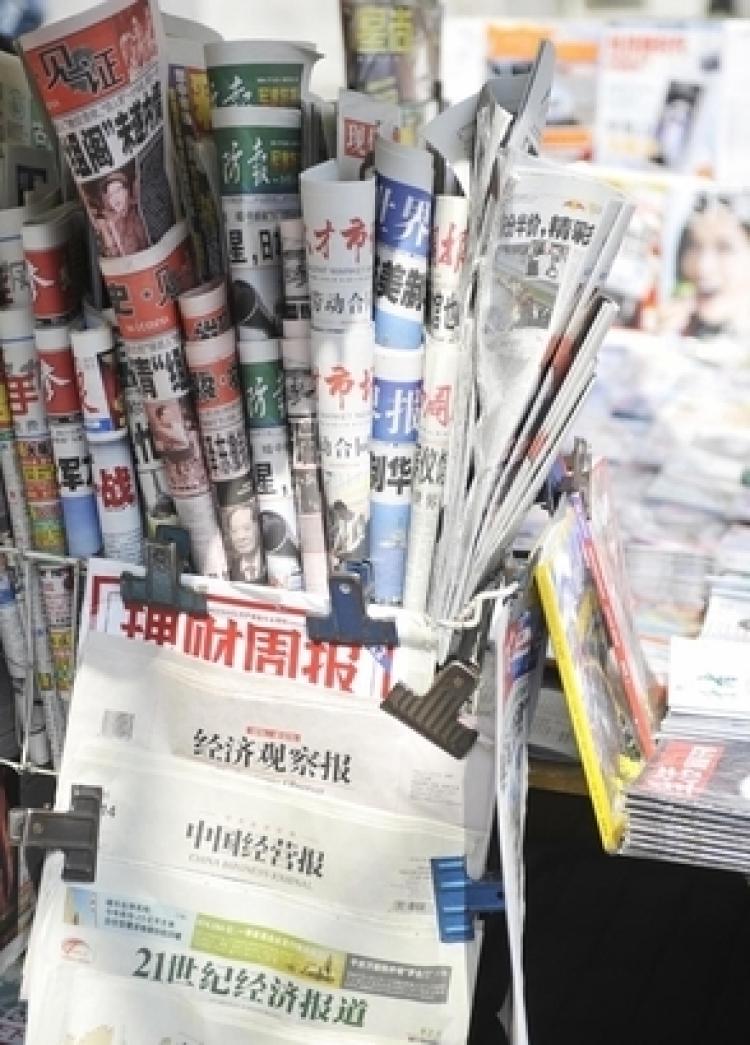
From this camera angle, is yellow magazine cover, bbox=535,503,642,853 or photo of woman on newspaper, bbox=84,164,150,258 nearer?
photo of woman on newspaper, bbox=84,164,150,258

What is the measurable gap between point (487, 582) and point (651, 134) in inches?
40.2

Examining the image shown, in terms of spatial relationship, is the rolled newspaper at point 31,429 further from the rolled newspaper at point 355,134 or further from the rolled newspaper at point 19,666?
the rolled newspaper at point 355,134

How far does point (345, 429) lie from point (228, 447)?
0.09m

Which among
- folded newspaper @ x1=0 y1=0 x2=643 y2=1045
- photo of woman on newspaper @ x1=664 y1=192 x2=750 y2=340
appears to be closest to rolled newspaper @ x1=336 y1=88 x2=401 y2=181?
folded newspaper @ x1=0 y1=0 x2=643 y2=1045

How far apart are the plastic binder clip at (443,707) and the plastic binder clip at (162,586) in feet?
0.53

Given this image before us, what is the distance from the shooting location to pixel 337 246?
2.46ft

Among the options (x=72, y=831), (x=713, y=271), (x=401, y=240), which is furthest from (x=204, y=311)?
(x=713, y=271)

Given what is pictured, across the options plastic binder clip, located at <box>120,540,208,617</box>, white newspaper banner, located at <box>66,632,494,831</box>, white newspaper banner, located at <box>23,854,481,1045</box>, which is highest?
plastic binder clip, located at <box>120,540,208,617</box>

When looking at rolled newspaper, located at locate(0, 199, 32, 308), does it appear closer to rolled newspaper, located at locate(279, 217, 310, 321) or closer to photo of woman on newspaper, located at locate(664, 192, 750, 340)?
rolled newspaper, located at locate(279, 217, 310, 321)

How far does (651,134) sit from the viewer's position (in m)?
1.60

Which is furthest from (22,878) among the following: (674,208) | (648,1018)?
(674,208)

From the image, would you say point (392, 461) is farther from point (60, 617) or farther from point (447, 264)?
point (60, 617)

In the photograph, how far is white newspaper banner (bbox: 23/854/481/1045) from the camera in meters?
0.85

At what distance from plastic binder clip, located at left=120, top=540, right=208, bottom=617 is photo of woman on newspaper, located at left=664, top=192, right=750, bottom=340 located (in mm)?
1015
